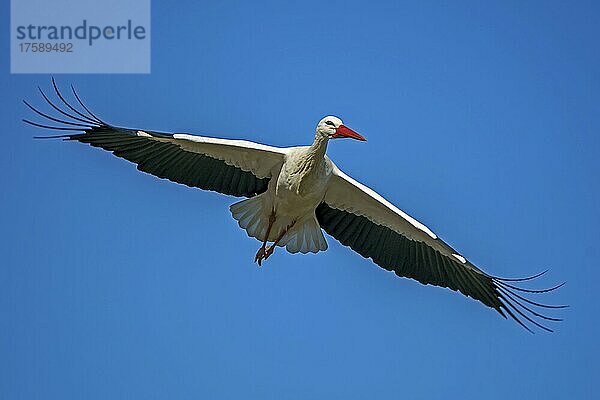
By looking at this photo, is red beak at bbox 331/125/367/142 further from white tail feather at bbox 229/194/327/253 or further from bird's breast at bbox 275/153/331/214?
white tail feather at bbox 229/194/327/253

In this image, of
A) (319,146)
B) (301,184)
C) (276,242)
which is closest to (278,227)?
(276,242)

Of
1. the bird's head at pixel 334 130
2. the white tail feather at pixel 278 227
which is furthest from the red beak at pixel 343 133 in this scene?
the white tail feather at pixel 278 227

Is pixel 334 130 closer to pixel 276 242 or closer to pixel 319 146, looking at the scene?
pixel 319 146

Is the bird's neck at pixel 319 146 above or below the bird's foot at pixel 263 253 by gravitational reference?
above

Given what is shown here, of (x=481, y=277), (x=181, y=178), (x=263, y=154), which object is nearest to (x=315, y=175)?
(x=263, y=154)

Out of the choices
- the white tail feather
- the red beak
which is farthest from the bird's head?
the white tail feather

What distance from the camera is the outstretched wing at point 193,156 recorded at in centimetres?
962

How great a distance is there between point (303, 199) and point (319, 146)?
1.80ft

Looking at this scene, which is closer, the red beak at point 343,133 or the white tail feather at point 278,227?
the red beak at point 343,133

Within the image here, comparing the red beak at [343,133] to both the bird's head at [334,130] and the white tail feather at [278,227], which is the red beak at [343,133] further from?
the white tail feather at [278,227]

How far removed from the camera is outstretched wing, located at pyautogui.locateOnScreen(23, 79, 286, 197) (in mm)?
9625

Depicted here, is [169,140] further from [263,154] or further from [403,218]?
[403,218]

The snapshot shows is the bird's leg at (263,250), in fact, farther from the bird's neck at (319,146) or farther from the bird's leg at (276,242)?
the bird's neck at (319,146)

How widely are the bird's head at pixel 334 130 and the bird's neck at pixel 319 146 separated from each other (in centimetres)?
3
